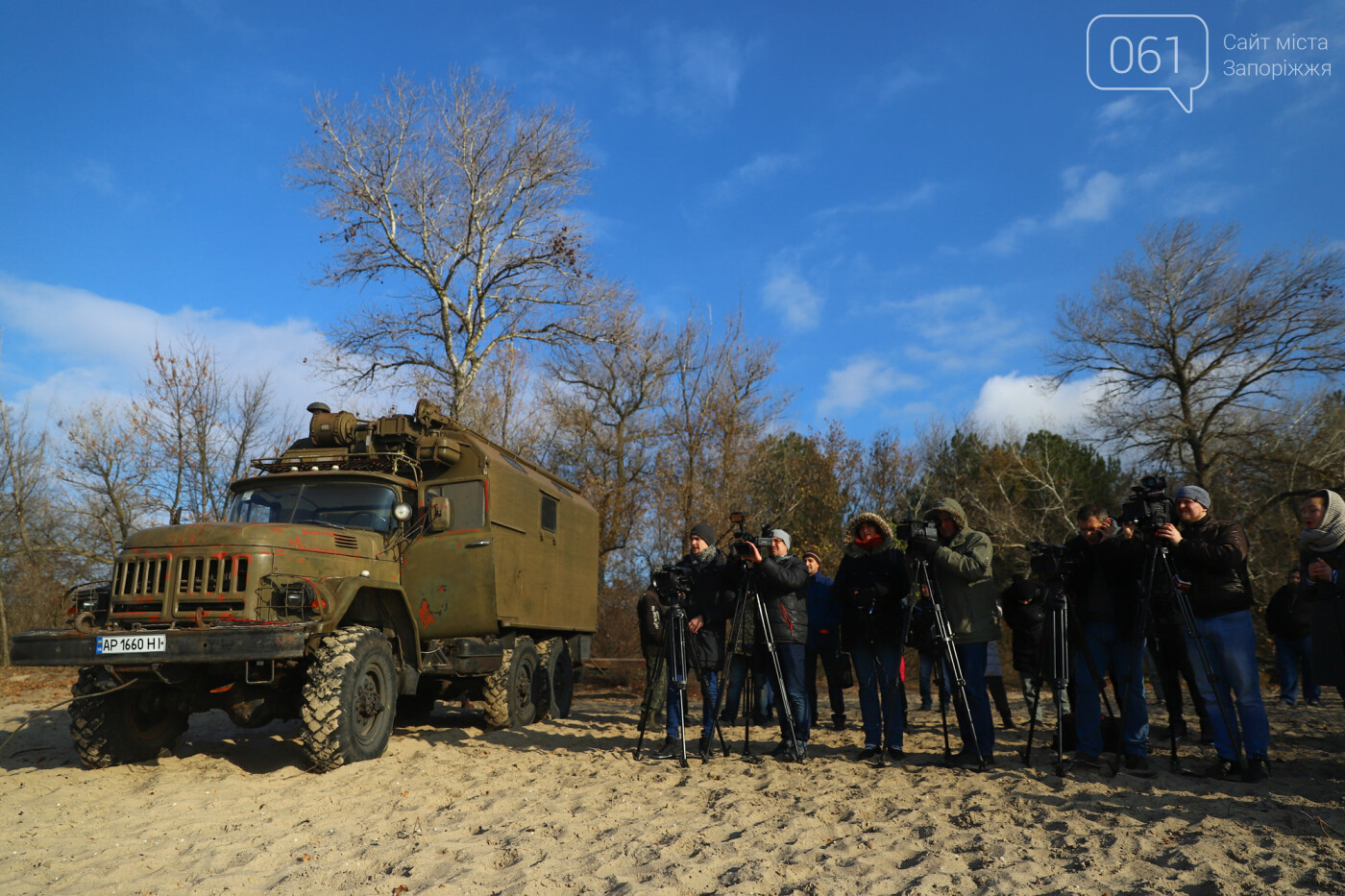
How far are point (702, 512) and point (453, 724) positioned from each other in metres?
12.1

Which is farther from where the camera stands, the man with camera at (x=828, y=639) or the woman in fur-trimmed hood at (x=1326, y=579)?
the man with camera at (x=828, y=639)

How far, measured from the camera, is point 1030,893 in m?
3.68

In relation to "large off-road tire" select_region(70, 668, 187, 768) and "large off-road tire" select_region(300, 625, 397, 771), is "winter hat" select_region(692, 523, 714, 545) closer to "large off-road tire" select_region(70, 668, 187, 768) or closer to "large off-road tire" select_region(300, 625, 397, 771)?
"large off-road tire" select_region(300, 625, 397, 771)

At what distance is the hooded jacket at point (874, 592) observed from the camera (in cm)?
696

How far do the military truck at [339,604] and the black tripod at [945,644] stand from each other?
4.41 m

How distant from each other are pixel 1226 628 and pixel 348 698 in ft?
Result: 21.8

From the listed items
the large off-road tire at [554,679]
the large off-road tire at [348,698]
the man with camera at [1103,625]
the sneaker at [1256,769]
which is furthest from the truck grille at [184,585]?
the sneaker at [1256,769]

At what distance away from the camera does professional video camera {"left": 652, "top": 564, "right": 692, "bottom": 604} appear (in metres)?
7.35

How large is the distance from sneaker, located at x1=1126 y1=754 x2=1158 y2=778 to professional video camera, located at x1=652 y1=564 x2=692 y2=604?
3.70 meters

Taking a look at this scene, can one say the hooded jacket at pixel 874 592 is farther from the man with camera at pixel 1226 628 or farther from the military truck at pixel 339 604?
the military truck at pixel 339 604

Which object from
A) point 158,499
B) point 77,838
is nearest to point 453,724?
point 77,838

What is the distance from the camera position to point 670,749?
302 inches

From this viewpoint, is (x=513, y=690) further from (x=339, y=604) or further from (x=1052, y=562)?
(x=1052, y=562)

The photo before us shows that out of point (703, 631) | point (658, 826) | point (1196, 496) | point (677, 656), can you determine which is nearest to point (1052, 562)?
point (1196, 496)
